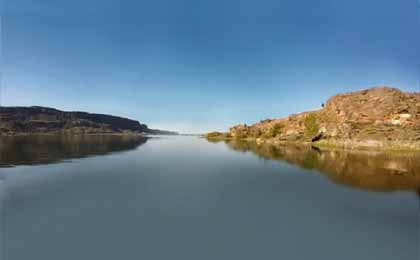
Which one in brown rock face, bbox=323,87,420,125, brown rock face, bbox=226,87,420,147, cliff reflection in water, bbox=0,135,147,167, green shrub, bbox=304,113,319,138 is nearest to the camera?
cliff reflection in water, bbox=0,135,147,167

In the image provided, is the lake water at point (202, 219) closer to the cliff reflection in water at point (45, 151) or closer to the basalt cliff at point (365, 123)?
the cliff reflection in water at point (45, 151)

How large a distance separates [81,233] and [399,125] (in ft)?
319

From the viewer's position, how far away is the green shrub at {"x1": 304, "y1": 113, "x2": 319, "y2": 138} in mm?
109375

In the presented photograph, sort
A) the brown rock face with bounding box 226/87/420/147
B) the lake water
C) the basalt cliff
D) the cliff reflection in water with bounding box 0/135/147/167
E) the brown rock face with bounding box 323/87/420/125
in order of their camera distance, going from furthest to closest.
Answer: the brown rock face with bounding box 323/87/420/125, the brown rock face with bounding box 226/87/420/147, the basalt cliff, the cliff reflection in water with bounding box 0/135/147/167, the lake water

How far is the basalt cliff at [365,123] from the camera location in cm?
7006

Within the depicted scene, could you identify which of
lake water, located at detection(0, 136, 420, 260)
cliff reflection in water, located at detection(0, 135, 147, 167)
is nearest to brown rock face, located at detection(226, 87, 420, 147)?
lake water, located at detection(0, 136, 420, 260)

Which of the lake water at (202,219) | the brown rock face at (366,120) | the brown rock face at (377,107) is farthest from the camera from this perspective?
the brown rock face at (377,107)

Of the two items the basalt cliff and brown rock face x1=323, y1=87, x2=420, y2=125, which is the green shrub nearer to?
the basalt cliff

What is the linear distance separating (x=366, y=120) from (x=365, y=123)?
4.56 meters

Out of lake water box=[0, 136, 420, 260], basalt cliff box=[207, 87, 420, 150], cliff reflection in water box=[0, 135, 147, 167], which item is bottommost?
lake water box=[0, 136, 420, 260]

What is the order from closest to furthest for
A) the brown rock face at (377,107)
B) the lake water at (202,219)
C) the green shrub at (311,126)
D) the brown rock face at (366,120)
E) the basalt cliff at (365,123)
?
the lake water at (202,219) → the basalt cliff at (365,123) → the brown rock face at (366,120) → the brown rock face at (377,107) → the green shrub at (311,126)

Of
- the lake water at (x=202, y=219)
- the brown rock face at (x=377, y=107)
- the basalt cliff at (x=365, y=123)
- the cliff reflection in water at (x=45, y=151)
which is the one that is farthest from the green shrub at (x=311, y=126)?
the lake water at (x=202, y=219)

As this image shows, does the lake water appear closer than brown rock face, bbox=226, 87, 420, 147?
Yes

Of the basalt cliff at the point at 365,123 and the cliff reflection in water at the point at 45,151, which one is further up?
the basalt cliff at the point at 365,123
